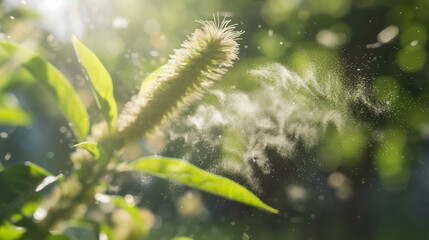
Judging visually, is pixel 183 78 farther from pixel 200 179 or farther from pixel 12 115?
pixel 12 115

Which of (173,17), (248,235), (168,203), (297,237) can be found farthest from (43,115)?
(297,237)

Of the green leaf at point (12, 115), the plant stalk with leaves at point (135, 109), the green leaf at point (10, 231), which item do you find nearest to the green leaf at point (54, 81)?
the plant stalk with leaves at point (135, 109)

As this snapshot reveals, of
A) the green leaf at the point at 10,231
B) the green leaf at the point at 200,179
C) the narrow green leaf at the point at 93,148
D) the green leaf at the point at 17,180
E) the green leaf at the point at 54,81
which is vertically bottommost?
the green leaf at the point at 10,231

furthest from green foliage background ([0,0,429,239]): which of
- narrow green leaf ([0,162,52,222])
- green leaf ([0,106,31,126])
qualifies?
narrow green leaf ([0,162,52,222])

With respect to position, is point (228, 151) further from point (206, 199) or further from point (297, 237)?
point (297, 237)

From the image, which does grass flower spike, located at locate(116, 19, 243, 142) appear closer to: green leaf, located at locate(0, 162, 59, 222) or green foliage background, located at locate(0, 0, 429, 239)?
green foliage background, located at locate(0, 0, 429, 239)

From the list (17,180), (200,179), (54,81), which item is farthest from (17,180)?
(200,179)

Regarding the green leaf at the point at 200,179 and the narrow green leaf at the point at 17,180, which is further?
the narrow green leaf at the point at 17,180

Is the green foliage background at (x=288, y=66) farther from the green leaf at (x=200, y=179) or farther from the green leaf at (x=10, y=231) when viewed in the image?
the green leaf at (x=10, y=231)
